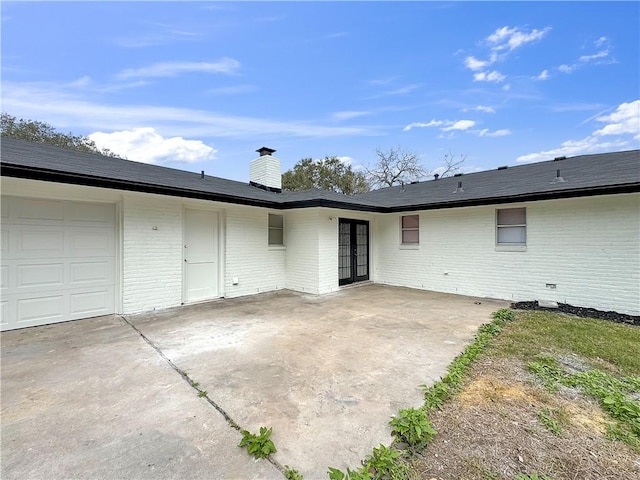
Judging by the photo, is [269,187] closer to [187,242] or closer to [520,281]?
[187,242]

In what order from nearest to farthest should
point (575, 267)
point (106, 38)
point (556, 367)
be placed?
1. point (556, 367)
2. point (575, 267)
3. point (106, 38)

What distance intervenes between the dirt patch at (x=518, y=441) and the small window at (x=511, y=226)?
5.42 meters

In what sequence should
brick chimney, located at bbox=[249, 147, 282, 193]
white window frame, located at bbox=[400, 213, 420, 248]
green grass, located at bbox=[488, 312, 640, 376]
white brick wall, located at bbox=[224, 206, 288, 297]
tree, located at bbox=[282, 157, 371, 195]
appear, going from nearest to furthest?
green grass, located at bbox=[488, 312, 640, 376] → white brick wall, located at bbox=[224, 206, 288, 297] → white window frame, located at bbox=[400, 213, 420, 248] → brick chimney, located at bbox=[249, 147, 282, 193] → tree, located at bbox=[282, 157, 371, 195]

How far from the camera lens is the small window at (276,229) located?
345 inches

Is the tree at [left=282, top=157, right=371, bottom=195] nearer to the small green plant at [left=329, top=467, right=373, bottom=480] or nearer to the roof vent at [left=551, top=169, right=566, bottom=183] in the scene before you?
the roof vent at [left=551, top=169, right=566, bottom=183]

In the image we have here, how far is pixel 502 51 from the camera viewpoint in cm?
939

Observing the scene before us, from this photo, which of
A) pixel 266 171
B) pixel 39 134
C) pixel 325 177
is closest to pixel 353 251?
pixel 266 171

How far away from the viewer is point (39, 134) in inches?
664

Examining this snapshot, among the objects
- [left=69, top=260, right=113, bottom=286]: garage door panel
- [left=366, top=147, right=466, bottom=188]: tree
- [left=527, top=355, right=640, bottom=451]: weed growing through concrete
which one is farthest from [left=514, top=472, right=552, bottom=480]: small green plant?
[left=366, top=147, right=466, bottom=188]: tree

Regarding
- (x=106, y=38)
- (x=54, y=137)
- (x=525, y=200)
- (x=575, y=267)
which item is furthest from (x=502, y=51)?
(x=54, y=137)

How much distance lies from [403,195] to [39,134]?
21.0m

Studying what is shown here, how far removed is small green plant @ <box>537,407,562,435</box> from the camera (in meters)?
2.25

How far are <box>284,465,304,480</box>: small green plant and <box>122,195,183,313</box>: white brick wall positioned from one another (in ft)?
17.6

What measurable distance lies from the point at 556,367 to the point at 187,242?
23.1 ft
